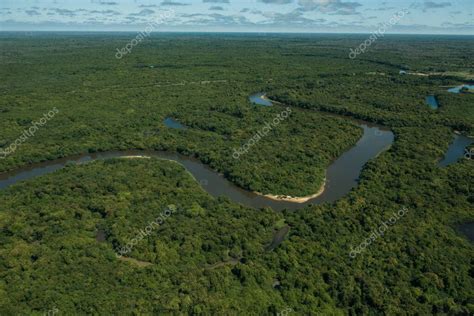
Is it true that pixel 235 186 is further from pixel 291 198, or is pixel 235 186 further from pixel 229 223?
pixel 229 223

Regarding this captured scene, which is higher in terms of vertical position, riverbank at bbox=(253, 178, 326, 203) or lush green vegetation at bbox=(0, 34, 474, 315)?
lush green vegetation at bbox=(0, 34, 474, 315)

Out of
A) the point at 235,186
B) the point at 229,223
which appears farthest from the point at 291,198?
the point at 229,223

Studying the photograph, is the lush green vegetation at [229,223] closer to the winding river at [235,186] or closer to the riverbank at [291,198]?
the riverbank at [291,198]

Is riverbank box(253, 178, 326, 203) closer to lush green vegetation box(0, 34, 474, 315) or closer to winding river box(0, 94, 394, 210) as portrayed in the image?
winding river box(0, 94, 394, 210)

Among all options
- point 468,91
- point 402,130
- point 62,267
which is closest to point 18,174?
point 62,267

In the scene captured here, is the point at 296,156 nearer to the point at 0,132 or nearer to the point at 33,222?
the point at 33,222

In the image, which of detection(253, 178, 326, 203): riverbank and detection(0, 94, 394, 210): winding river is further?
detection(0, 94, 394, 210): winding river

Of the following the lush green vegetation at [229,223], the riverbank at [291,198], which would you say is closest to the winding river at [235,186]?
the riverbank at [291,198]

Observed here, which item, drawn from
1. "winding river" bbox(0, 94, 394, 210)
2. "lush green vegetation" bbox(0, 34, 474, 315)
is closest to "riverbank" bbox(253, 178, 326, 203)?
"winding river" bbox(0, 94, 394, 210)
